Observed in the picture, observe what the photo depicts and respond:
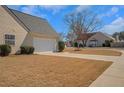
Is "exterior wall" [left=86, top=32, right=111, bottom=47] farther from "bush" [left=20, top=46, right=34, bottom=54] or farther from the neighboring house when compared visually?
"bush" [left=20, top=46, right=34, bottom=54]

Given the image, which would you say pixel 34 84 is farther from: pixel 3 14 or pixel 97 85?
pixel 3 14

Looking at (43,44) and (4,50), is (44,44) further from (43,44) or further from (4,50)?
(4,50)

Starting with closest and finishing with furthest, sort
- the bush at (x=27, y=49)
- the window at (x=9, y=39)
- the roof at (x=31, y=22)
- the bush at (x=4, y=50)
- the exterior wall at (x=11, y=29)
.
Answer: the bush at (x=4, y=50)
the exterior wall at (x=11, y=29)
the window at (x=9, y=39)
the bush at (x=27, y=49)
the roof at (x=31, y=22)

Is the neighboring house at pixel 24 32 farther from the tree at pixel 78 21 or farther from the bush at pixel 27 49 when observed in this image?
the tree at pixel 78 21

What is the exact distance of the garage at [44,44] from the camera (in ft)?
72.0

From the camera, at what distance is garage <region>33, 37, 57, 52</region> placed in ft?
72.0

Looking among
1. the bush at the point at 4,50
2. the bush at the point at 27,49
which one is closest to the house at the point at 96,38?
the bush at the point at 27,49

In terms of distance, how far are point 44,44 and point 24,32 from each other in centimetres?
431

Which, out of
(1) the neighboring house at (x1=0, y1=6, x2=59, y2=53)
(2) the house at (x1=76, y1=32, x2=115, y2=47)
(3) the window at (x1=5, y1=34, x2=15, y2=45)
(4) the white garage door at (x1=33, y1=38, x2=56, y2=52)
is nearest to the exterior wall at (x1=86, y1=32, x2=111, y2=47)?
(2) the house at (x1=76, y1=32, x2=115, y2=47)

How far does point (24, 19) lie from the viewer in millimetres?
22000

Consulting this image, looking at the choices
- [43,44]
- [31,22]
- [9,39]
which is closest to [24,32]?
[9,39]

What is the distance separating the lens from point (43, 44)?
23438 mm
